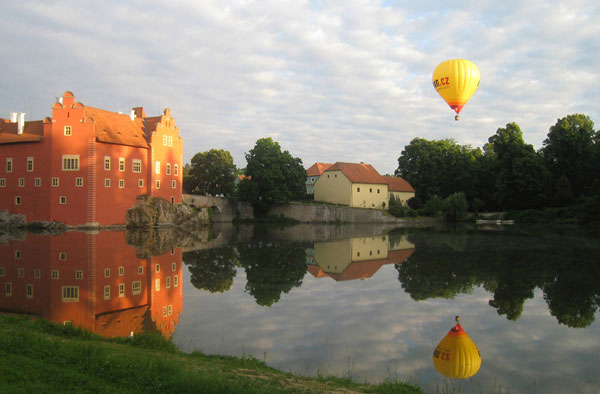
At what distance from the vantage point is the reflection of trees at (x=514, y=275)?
11109 millimetres

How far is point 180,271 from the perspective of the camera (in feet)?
50.7

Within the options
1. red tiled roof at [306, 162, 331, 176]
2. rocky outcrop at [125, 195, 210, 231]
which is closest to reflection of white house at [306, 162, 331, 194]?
red tiled roof at [306, 162, 331, 176]

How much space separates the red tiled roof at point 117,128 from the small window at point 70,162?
230 cm

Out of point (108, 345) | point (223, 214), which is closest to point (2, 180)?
point (223, 214)

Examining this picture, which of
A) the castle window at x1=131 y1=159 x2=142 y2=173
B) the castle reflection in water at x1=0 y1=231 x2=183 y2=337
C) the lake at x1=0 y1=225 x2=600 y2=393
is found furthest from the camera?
the castle window at x1=131 y1=159 x2=142 y2=173

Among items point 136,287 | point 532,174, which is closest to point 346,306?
point 136,287

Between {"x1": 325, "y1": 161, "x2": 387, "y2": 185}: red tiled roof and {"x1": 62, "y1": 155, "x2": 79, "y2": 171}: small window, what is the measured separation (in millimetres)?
34662

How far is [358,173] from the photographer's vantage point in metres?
62.4

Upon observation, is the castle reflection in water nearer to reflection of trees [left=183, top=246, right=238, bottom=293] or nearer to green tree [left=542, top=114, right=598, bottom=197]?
reflection of trees [left=183, top=246, right=238, bottom=293]

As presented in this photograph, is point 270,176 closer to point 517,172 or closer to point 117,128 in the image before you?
point 117,128

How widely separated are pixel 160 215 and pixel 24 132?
42.6 ft

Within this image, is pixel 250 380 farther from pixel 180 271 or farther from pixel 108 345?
pixel 180 271

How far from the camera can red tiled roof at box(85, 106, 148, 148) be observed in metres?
36.5

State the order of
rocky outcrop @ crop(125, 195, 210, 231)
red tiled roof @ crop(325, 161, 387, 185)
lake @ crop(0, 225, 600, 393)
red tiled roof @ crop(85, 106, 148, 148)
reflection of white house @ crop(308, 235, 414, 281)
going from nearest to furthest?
lake @ crop(0, 225, 600, 393) → reflection of white house @ crop(308, 235, 414, 281) → red tiled roof @ crop(85, 106, 148, 148) → rocky outcrop @ crop(125, 195, 210, 231) → red tiled roof @ crop(325, 161, 387, 185)
